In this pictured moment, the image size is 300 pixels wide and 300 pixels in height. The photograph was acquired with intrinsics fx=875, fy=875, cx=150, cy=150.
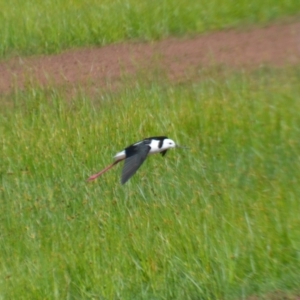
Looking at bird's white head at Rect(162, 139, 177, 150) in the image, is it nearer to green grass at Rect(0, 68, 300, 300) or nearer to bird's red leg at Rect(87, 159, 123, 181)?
green grass at Rect(0, 68, 300, 300)

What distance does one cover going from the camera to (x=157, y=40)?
10.1 metres

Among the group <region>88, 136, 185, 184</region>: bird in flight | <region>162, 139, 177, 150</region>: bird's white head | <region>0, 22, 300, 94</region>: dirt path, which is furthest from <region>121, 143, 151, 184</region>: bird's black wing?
Result: <region>0, 22, 300, 94</region>: dirt path

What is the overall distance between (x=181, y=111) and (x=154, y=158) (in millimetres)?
761

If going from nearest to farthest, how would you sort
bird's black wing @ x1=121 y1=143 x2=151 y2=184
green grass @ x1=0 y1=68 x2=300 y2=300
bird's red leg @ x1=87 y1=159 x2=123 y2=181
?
green grass @ x1=0 y1=68 x2=300 y2=300
bird's black wing @ x1=121 y1=143 x2=151 y2=184
bird's red leg @ x1=87 y1=159 x2=123 y2=181

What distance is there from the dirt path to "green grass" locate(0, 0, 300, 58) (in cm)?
21

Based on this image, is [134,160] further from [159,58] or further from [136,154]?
[159,58]

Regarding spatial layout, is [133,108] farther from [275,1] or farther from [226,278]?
[275,1]

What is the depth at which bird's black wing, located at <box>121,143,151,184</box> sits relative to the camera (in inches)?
221

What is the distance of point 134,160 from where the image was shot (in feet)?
18.8

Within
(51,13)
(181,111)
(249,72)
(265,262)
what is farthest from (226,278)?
(51,13)

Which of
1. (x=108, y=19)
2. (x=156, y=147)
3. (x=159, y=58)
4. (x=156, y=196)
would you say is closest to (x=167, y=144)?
(x=156, y=147)

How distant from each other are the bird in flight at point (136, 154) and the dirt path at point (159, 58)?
7.77 ft

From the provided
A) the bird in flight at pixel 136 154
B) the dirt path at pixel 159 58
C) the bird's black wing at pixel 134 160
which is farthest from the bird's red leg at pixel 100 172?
the dirt path at pixel 159 58

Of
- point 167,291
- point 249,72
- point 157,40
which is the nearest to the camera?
point 167,291
